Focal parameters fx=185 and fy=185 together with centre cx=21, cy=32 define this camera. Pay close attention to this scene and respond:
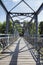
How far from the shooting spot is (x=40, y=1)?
9.25 m

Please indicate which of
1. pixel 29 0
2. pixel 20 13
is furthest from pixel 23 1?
pixel 20 13

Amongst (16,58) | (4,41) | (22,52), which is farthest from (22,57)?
(4,41)

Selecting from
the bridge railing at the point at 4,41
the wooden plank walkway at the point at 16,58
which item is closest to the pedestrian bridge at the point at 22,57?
the wooden plank walkway at the point at 16,58

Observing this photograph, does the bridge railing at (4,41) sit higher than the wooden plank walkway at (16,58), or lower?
higher

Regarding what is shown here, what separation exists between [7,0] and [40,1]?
5.53 ft

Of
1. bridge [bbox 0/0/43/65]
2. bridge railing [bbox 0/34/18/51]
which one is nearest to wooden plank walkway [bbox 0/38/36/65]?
bridge [bbox 0/0/43/65]

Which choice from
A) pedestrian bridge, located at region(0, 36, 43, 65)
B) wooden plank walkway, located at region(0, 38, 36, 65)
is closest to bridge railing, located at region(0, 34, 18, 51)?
pedestrian bridge, located at region(0, 36, 43, 65)

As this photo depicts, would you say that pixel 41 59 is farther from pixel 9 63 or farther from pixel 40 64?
pixel 9 63

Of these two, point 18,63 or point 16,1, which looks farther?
point 16,1

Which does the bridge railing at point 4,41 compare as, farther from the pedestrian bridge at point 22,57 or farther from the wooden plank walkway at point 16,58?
the wooden plank walkway at point 16,58

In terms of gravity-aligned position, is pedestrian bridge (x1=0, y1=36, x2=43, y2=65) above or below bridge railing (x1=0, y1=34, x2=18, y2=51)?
below

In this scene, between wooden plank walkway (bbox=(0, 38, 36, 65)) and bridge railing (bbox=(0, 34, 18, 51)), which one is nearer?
wooden plank walkway (bbox=(0, 38, 36, 65))

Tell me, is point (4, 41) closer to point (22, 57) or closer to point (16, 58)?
point (22, 57)

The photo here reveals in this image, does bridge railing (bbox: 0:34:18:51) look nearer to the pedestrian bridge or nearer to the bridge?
the bridge
